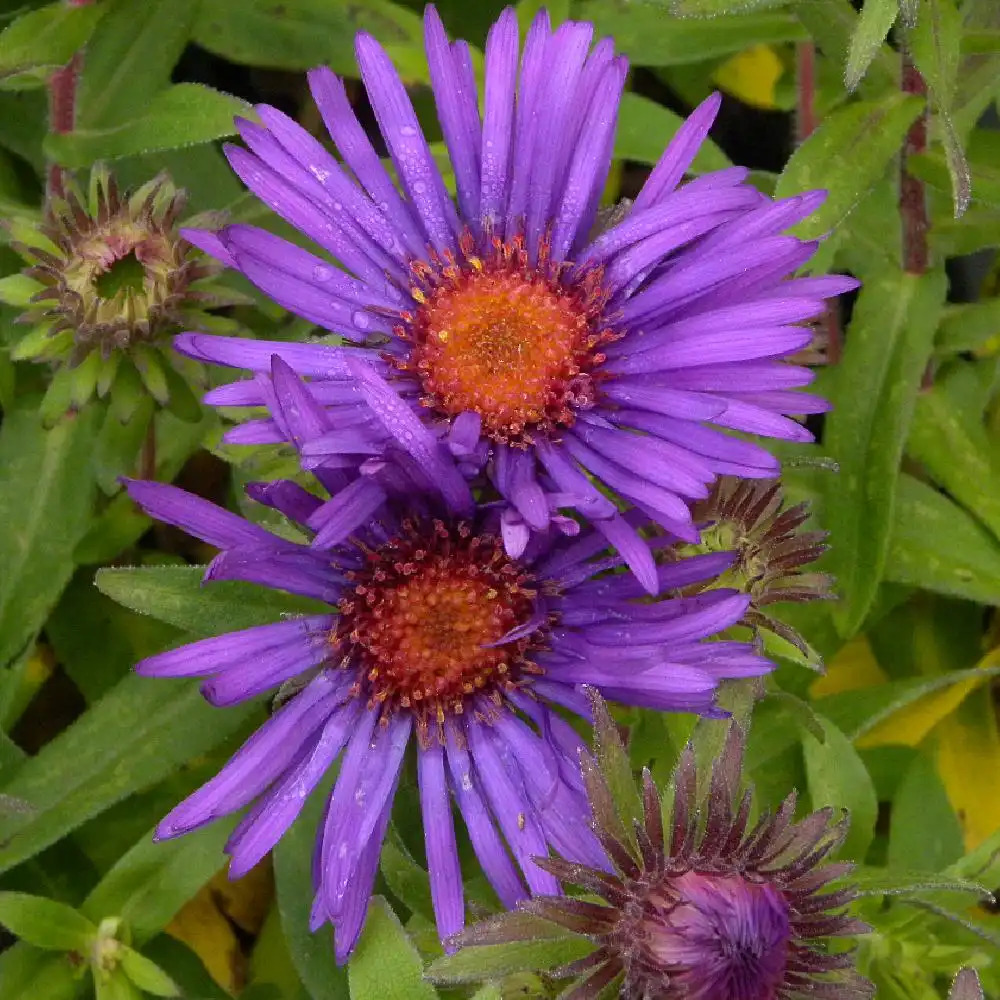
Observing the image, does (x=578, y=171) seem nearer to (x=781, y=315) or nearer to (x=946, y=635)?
(x=781, y=315)

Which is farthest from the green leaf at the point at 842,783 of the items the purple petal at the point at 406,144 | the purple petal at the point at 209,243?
the purple petal at the point at 209,243

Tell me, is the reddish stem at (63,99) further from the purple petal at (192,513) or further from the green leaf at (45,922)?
the green leaf at (45,922)

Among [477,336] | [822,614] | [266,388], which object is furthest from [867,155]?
[266,388]

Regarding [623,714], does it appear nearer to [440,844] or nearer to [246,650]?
[440,844]

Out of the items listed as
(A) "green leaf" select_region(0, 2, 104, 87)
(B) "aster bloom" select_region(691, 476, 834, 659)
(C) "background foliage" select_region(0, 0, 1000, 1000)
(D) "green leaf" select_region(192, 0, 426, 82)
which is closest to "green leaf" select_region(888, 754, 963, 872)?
(C) "background foliage" select_region(0, 0, 1000, 1000)

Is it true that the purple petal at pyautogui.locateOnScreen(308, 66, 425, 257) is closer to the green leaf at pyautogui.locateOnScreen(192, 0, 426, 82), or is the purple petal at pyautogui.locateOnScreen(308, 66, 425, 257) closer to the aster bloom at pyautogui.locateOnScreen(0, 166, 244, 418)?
the aster bloom at pyautogui.locateOnScreen(0, 166, 244, 418)
